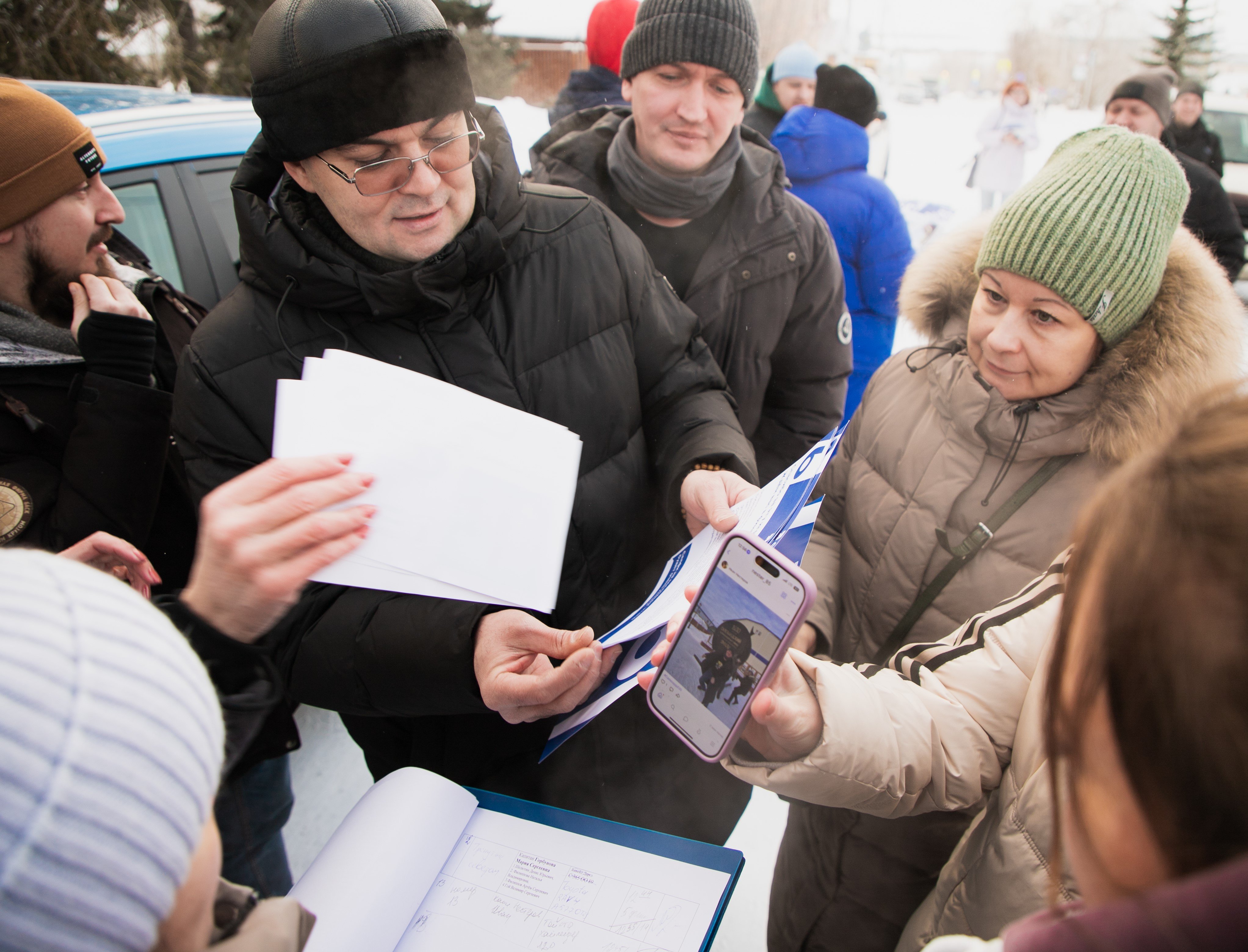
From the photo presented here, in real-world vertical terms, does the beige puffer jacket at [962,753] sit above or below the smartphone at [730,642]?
below

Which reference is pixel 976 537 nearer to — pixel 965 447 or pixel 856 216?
pixel 965 447

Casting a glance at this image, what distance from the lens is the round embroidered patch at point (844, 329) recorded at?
236 centimetres

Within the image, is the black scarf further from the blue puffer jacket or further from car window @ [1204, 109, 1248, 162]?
car window @ [1204, 109, 1248, 162]

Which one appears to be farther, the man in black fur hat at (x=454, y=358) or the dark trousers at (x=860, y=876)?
the dark trousers at (x=860, y=876)

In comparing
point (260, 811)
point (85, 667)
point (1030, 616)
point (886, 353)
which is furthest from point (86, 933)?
point (886, 353)

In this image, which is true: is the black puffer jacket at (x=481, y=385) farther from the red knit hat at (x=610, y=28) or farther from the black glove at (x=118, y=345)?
the red knit hat at (x=610, y=28)

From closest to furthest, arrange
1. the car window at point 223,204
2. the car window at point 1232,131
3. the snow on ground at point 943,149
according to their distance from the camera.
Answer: the car window at point 223,204 → the car window at point 1232,131 → the snow on ground at point 943,149

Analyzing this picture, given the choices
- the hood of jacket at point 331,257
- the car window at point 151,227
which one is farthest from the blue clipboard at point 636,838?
the car window at point 151,227

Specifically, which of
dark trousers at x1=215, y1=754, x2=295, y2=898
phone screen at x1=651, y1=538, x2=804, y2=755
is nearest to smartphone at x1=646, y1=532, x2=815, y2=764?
phone screen at x1=651, y1=538, x2=804, y2=755

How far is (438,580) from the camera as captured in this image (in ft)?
3.63

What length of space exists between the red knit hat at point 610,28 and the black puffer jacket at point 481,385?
1.82 m

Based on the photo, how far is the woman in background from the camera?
8.80 metres

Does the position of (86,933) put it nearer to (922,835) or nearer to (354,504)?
(354,504)

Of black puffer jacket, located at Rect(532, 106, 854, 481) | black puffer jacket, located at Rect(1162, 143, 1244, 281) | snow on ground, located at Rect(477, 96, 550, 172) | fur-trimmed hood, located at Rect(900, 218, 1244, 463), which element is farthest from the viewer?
black puffer jacket, located at Rect(1162, 143, 1244, 281)
